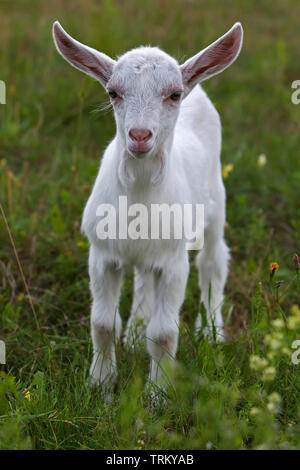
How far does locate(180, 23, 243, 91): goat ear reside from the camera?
10.4 ft

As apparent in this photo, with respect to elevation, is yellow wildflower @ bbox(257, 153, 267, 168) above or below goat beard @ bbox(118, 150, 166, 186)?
above

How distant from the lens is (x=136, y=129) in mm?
2805

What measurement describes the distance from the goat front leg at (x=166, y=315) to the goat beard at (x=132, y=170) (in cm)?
51

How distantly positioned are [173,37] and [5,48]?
1.85m

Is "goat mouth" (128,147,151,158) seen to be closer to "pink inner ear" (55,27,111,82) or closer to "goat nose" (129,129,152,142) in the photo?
"goat nose" (129,129,152,142)

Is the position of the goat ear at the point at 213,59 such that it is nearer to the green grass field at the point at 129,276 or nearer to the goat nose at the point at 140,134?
the goat nose at the point at 140,134

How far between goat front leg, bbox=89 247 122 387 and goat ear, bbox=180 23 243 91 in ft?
3.45

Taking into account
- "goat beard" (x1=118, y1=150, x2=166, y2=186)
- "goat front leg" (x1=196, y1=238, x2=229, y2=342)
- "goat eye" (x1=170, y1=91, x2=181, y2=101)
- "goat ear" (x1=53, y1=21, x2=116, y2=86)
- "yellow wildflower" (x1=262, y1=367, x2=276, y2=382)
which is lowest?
"yellow wildflower" (x1=262, y1=367, x2=276, y2=382)

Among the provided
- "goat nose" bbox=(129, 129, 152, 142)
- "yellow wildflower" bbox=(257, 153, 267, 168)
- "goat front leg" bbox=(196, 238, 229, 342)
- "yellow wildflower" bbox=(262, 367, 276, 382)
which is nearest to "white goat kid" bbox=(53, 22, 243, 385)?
"goat nose" bbox=(129, 129, 152, 142)

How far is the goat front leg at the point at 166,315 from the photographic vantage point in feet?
11.2

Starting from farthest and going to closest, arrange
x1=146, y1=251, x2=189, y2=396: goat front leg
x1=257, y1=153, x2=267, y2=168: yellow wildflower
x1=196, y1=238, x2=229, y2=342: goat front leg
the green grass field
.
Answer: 1. x1=257, y1=153, x2=267, y2=168: yellow wildflower
2. x1=196, y1=238, x2=229, y2=342: goat front leg
3. x1=146, y1=251, x2=189, y2=396: goat front leg
4. the green grass field

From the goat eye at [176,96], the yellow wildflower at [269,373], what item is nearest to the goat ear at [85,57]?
the goat eye at [176,96]

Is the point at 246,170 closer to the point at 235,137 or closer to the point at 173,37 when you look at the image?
the point at 235,137

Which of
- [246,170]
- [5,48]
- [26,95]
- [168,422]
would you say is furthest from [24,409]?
[5,48]
